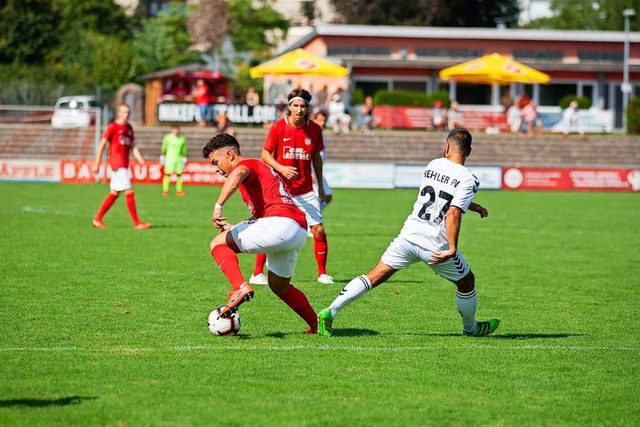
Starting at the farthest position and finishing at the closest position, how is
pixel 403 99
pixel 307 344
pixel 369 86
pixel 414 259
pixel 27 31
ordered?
pixel 27 31, pixel 369 86, pixel 403 99, pixel 414 259, pixel 307 344

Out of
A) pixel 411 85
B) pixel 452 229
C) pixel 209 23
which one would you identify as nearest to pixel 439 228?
pixel 452 229

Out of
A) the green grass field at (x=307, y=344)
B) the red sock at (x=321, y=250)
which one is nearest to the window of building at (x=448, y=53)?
the green grass field at (x=307, y=344)

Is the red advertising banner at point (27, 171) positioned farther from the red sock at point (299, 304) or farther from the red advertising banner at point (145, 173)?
the red sock at point (299, 304)

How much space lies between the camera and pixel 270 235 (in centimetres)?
923

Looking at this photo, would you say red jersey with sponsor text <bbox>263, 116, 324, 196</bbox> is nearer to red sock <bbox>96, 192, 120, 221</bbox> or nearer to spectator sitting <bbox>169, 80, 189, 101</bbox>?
red sock <bbox>96, 192, 120, 221</bbox>

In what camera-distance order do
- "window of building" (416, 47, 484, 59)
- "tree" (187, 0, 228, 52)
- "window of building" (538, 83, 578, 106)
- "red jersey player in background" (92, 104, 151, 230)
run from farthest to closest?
"tree" (187, 0, 228, 52)
"window of building" (416, 47, 484, 59)
"window of building" (538, 83, 578, 106)
"red jersey player in background" (92, 104, 151, 230)

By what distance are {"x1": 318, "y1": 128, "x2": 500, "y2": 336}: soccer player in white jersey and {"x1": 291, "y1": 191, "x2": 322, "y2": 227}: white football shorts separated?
3.71m

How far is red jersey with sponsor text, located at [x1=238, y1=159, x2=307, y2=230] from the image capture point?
9406 mm

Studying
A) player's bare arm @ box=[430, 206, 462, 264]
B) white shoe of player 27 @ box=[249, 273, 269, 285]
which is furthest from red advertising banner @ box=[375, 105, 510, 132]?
player's bare arm @ box=[430, 206, 462, 264]

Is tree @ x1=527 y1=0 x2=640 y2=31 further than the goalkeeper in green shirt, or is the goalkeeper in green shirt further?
tree @ x1=527 y1=0 x2=640 y2=31

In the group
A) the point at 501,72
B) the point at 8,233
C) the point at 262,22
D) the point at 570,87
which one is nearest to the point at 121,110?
the point at 8,233

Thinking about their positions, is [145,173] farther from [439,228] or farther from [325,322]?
[439,228]

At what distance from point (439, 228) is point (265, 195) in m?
1.47

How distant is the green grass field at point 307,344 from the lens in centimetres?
718
